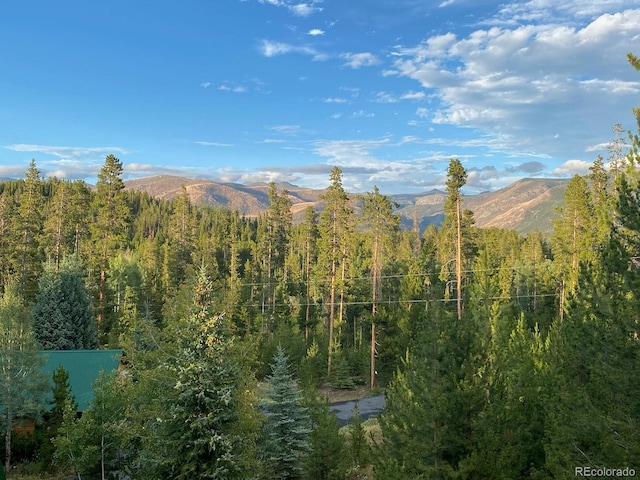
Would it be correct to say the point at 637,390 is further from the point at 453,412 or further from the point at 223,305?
the point at 223,305

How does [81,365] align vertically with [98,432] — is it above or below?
above

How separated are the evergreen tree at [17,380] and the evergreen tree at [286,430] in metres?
11.2

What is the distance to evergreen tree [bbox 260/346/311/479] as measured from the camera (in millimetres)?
19266

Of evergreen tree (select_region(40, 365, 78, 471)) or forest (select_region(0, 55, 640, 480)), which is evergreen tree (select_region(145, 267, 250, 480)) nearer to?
forest (select_region(0, 55, 640, 480))

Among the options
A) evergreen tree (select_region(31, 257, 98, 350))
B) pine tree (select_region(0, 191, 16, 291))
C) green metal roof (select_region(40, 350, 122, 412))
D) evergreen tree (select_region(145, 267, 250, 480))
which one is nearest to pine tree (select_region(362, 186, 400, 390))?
green metal roof (select_region(40, 350, 122, 412))

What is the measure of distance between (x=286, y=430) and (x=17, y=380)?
12539 mm

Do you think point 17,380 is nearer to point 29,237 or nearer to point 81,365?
point 81,365

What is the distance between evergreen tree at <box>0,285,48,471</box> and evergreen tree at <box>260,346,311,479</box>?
36.8 ft

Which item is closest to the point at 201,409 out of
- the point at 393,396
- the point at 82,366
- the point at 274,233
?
the point at 393,396

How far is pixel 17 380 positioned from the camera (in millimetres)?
21391

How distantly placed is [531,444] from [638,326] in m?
6.04

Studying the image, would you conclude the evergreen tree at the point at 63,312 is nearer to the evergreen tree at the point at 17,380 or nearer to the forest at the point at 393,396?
the forest at the point at 393,396

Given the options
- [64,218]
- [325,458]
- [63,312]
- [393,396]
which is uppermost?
[64,218]

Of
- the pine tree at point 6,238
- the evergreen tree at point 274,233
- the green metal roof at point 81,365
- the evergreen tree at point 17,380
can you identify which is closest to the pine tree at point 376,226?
the evergreen tree at point 274,233
